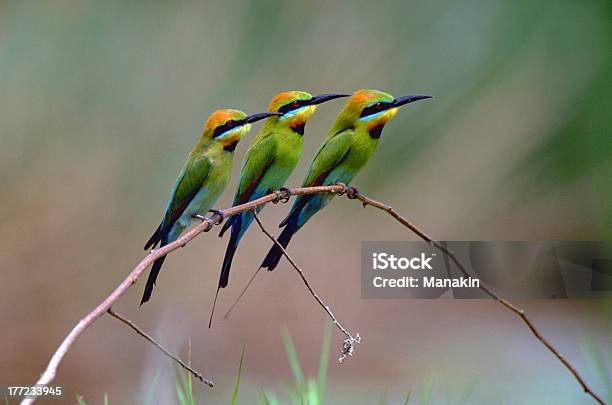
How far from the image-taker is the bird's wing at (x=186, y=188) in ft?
7.86

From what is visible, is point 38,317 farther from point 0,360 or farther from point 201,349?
point 201,349

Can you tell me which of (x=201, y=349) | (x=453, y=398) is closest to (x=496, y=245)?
(x=453, y=398)

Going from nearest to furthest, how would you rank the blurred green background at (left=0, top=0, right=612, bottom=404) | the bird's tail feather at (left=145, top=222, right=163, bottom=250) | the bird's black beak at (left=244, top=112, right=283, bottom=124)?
the bird's black beak at (left=244, top=112, right=283, bottom=124) < the bird's tail feather at (left=145, top=222, right=163, bottom=250) < the blurred green background at (left=0, top=0, right=612, bottom=404)

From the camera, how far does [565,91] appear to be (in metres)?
3.07

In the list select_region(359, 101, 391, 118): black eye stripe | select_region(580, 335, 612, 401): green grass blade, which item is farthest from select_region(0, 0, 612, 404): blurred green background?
select_region(359, 101, 391, 118): black eye stripe

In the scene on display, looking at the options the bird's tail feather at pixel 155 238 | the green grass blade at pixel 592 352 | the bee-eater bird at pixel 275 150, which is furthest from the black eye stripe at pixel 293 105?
the green grass blade at pixel 592 352

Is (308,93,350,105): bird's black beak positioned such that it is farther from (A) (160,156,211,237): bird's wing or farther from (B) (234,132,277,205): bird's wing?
(A) (160,156,211,237): bird's wing

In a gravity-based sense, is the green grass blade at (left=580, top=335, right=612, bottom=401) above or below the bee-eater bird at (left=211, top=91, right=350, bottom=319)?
below

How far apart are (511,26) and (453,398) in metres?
1.63

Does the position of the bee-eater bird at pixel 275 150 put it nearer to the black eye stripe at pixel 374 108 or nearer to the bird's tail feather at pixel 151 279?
the black eye stripe at pixel 374 108

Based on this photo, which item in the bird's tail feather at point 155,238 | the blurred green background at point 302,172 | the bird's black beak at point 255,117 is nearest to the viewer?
the bird's black beak at point 255,117

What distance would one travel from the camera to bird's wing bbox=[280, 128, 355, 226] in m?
2.49

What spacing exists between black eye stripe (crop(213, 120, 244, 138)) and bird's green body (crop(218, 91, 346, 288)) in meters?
0.12

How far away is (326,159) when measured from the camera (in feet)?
8.19
